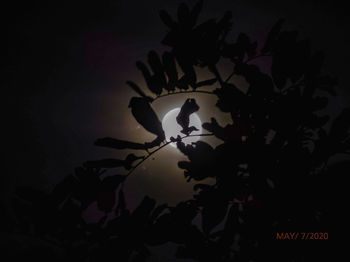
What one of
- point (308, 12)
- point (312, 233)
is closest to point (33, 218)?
point (312, 233)

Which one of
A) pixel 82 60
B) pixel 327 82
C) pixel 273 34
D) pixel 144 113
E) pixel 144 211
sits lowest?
pixel 144 211

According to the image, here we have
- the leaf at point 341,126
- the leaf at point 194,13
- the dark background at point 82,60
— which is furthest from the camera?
the dark background at point 82,60

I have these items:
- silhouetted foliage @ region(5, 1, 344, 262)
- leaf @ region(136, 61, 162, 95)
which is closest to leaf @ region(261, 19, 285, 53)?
silhouetted foliage @ region(5, 1, 344, 262)

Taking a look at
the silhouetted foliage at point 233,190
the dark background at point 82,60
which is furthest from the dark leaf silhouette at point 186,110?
the dark background at point 82,60

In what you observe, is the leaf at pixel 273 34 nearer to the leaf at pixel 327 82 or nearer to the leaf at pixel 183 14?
the leaf at pixel 327 82

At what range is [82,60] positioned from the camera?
147cm

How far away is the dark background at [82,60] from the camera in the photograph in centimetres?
143

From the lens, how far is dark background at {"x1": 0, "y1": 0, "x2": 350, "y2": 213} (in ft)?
4.70

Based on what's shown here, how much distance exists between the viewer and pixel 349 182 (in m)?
0.67

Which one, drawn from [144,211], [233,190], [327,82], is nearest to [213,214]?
[233,190]

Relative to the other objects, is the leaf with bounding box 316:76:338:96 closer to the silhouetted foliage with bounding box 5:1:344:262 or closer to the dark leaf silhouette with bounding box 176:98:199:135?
the silhouetted foliage with bounding box 5:1:344:262

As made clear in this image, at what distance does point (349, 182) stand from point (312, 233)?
19cm

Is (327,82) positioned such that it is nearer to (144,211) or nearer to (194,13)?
(194,13)

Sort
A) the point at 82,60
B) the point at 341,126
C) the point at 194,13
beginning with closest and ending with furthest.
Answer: the point at 341,126
the point at 194,13
the point at 82,60
